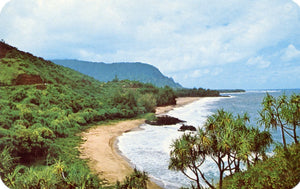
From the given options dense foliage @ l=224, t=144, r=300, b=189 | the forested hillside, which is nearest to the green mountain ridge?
the forested hillside

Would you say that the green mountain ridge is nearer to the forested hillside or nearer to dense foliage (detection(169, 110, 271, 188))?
the forested hillside

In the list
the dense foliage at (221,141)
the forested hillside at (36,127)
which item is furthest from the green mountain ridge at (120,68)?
the dense foliage at (221,141)

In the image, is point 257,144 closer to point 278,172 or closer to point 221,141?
point 278,172

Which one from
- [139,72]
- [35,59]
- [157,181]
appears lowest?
[157,181]

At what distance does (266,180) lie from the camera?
20.0ft

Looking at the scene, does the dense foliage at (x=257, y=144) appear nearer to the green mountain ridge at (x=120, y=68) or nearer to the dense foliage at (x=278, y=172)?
the dense foliage at (x=278, y=172)

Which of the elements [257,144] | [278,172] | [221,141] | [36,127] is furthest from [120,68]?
[278,172]

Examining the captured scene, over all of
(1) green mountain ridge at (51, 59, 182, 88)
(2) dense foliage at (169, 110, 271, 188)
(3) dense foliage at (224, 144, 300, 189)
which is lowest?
(3) dense foliage at (224, 144, 300, 189)

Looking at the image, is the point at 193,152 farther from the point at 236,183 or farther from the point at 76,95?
the point at 76,95

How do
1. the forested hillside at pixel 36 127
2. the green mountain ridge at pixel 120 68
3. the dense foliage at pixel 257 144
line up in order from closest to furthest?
the dense foliage at pixel 257 144 < the forested hillside at pixel 36 127 < the green mountain ridge at pixel 120 68

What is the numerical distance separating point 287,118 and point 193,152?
3.01 metres

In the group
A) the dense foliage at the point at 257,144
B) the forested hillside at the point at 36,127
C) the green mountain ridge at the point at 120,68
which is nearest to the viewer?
the dense foliage at the point at 257,144

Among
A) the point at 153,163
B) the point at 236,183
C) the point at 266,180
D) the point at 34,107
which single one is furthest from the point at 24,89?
the point at 266,180

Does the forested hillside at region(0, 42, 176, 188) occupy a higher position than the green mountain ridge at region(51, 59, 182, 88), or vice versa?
the green mountain ridge at region(51, 59, 182, 88)
